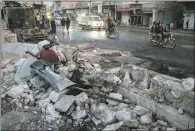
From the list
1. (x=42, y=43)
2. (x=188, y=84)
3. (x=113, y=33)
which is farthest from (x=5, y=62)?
(x=188, y=84)

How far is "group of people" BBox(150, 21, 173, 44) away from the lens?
126 inches

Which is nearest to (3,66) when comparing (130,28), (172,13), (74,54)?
(74,54)

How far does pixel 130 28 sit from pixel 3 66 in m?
2.55

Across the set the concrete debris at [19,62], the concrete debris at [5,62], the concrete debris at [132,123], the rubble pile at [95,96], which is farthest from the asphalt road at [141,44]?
the concrete debris at [5,62]

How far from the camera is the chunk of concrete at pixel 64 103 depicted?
3.35 meters

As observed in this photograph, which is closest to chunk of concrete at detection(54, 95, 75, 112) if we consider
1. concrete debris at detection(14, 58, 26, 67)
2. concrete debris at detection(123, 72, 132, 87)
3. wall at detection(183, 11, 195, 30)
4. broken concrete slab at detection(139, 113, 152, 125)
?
concrete debris at detection(123, 72, 132, 87)

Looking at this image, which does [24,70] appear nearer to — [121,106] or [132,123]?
[121,106]

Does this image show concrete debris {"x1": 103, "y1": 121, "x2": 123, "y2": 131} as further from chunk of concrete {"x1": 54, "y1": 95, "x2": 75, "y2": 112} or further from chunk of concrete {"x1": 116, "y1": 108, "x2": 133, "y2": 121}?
chunk of concrete {"x1": 54, "y1": 95, "x2": 75, "y2": 112}

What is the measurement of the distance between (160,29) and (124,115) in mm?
1206

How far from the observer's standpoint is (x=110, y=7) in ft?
11.3

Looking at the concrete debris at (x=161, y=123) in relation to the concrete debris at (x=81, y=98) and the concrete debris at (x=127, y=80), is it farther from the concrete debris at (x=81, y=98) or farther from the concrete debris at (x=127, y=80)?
the concrete debris at (x=81, y=98)

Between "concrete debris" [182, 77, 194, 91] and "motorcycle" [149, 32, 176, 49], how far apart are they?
22.5 inches

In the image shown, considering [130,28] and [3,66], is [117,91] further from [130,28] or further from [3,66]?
[3,66]

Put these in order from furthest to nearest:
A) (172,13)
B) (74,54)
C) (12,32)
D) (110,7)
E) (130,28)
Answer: (12,32)
(74,54)
(130,28)
(110,7)
(172,13)
